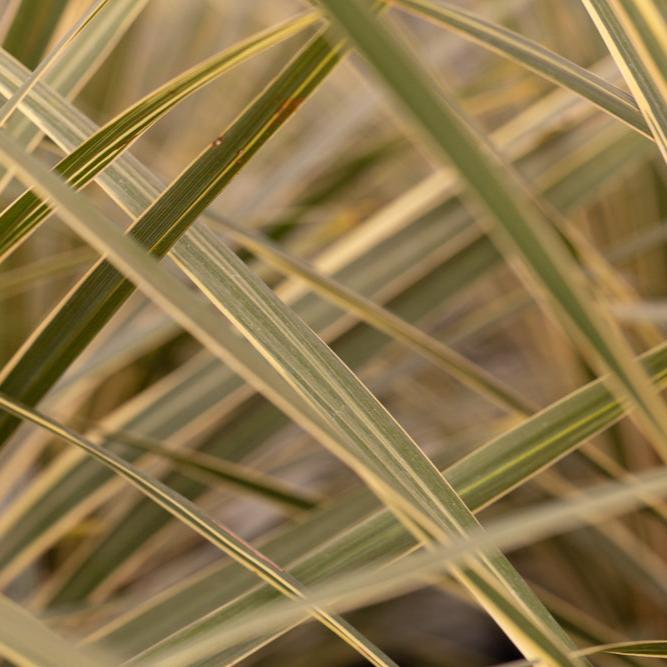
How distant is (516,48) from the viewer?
34cm

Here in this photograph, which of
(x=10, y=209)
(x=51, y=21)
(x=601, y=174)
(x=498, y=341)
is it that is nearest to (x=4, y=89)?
(x=10, y=209)

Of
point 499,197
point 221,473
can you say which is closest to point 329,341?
point 221,473

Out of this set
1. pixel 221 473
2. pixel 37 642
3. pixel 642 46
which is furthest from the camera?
pixel 221 473

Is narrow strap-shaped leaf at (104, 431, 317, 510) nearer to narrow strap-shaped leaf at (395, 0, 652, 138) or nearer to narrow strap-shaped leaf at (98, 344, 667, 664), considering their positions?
narrow strap-shaped leaf at (98, 344, 667, 664)

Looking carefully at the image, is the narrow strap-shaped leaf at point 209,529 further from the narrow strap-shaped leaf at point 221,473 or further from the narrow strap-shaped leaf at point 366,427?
the narrow strap-shaped leaf at point 221,473

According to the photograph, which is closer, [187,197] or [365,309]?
[187,197]

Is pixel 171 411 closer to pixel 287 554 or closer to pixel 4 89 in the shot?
pixel 287 554

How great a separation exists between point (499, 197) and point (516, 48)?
15cm

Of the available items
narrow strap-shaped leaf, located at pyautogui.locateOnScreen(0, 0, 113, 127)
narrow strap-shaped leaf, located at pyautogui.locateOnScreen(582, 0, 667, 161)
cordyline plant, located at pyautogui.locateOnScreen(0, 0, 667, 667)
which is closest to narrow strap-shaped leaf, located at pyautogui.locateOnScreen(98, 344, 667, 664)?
cordyline plant, located at pyautogui.locateOnScreen(0, 0, 667, 667)

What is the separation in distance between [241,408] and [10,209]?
35 cm

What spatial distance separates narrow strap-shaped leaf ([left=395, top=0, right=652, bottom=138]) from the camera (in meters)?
0.33

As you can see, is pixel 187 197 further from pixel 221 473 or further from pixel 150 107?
pixel 221 473

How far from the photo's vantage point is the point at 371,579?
213 millimetres

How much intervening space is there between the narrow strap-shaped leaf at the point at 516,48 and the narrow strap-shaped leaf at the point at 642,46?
0.02m
